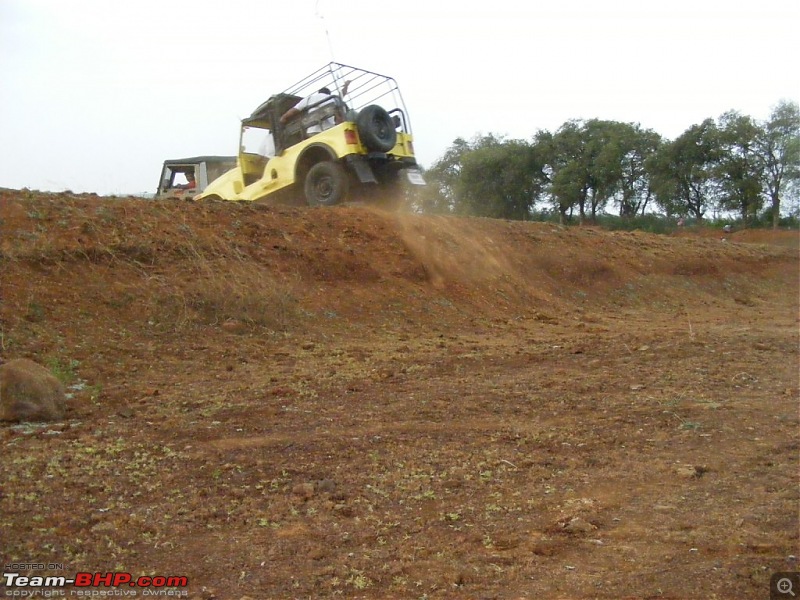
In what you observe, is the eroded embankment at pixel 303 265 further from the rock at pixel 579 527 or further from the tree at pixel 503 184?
the tree at pixel 503 184

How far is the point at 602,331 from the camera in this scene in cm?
1002

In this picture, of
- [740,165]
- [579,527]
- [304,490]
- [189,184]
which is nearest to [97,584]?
[304,490]

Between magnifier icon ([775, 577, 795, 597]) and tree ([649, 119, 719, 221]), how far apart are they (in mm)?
29163

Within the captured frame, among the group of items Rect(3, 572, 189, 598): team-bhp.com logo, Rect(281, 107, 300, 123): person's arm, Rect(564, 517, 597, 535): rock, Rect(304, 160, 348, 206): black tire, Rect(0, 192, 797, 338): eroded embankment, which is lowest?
Rect(564, 517, 597, 535): rock

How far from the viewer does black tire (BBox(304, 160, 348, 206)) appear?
509 inches

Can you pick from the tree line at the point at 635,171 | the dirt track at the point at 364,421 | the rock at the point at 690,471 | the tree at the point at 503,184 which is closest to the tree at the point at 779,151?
the tree line at the point at 635,171

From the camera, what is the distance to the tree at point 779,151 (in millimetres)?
28172

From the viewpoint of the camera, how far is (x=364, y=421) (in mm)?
5297

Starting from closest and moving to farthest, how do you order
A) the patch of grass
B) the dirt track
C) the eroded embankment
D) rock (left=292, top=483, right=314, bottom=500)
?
Answer: the dirt track, rock (left=292, top=483, right=314, bottom=500), the patch of grass, the eroded embankment

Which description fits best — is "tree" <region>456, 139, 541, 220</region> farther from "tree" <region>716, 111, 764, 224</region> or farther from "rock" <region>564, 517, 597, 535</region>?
"rock" <region>564, 517, 597, 535</region>

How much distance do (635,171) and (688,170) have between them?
249cm

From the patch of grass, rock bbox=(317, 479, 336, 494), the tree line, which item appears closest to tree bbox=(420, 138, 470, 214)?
Result: the tree line

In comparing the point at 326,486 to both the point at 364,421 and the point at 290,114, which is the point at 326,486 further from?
the point at 290,114

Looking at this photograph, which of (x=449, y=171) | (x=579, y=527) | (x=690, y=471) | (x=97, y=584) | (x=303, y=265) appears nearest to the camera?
(x=97, y=584)
